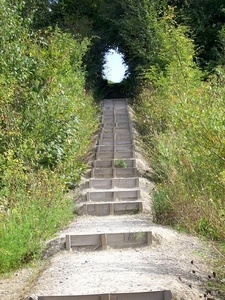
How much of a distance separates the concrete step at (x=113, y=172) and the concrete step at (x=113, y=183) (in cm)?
54

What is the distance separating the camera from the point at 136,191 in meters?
12.3

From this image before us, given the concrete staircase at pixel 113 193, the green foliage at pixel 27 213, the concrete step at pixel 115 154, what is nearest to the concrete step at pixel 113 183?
the concrete staircase at pixel 113 193

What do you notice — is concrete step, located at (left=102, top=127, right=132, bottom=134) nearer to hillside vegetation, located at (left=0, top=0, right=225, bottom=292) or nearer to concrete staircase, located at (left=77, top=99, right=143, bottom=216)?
concrete staircase, located at (left=77, top=99, right=143, bottom=216)

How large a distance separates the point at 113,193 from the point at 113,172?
1.66 metres

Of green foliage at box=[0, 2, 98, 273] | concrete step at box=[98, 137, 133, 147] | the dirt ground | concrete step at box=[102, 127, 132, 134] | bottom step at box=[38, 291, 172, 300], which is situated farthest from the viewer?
concrete step at box=[102, 127, 132, 134]

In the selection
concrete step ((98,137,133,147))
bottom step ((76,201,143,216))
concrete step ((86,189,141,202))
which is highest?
concrete step ((98,137,133,147))

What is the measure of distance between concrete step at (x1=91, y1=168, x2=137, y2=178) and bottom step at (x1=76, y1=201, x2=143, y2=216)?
236 centimetres

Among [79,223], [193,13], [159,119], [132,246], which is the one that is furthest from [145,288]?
[193,13]

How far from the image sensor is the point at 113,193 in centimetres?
1238

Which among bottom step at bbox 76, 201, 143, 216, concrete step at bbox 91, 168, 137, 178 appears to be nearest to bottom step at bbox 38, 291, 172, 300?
bottom step at bbox 76, 201, 143, 216

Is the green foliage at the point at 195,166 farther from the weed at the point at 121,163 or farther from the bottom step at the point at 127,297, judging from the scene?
the bottom step at the point at 127,297

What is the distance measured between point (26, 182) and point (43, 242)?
2.16 m

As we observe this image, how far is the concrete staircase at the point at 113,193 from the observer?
8.10 meters

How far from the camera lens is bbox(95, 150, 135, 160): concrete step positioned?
15219 millimetres
